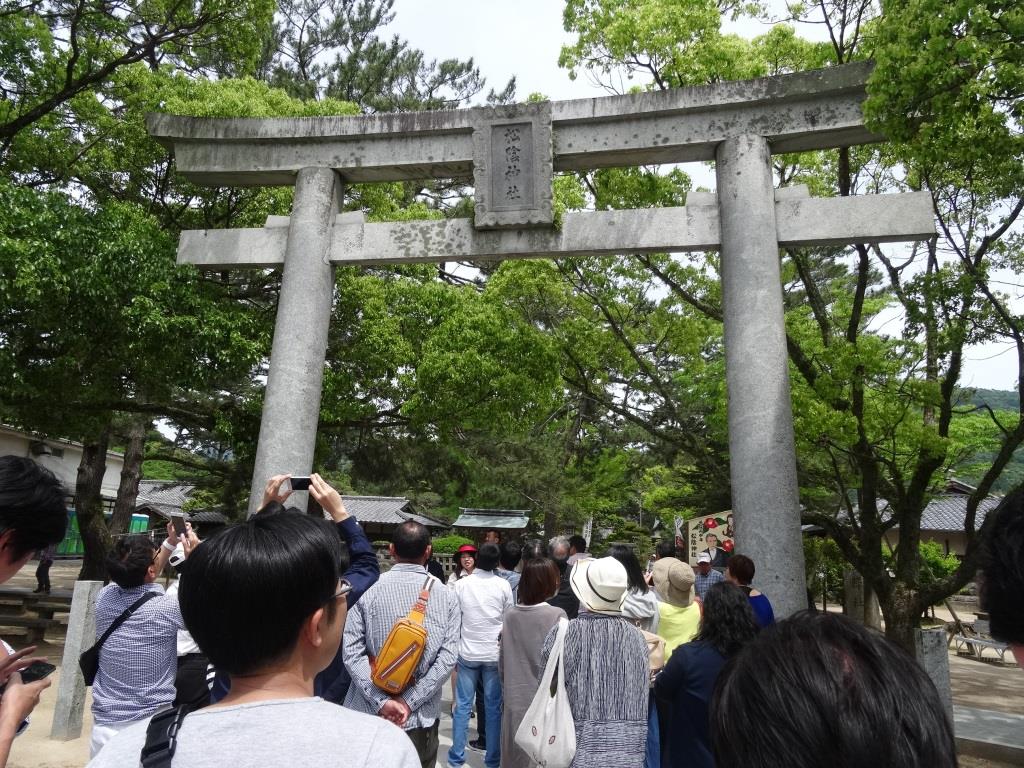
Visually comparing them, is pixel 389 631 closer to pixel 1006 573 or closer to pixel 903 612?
pixel 1006 573

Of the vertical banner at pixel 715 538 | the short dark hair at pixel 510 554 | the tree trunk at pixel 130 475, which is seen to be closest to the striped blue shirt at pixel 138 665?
the short dark hair at pixel 510 554

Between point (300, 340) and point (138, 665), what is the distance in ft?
15.5

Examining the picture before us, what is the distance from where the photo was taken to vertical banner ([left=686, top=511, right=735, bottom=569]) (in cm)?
827

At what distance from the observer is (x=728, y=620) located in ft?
9.72

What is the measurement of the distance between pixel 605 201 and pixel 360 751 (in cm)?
932

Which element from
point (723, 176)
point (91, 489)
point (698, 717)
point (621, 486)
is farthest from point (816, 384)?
point (621, 486)

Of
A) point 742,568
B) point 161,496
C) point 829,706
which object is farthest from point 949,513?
point 161,496

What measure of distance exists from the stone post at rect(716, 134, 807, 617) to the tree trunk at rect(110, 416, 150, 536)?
1422cm

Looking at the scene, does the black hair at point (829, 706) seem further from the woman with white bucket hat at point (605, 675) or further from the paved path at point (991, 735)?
the paved path at point (991, 735)

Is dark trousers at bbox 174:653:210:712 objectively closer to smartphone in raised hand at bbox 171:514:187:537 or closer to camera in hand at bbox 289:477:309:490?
smartphone in raised hand at bbox 171:514:187:537

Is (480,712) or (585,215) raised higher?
(585,215)

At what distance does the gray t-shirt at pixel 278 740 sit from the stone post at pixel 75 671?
540cm

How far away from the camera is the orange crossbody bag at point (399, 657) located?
121 inches

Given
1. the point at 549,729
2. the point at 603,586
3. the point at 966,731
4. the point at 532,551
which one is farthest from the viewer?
the point at 966,731
